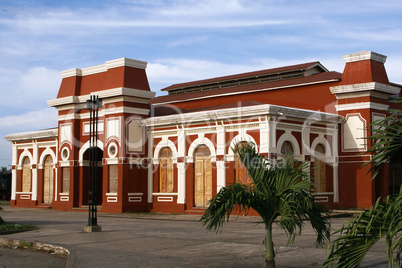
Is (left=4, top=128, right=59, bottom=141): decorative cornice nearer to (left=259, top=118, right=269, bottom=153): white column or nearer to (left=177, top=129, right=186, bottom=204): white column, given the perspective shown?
(left=177, top=129, right=186, bottom=204): white column

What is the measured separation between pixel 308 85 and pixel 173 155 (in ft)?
25.6

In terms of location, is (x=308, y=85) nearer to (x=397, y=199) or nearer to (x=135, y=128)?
(x=135, y=128)

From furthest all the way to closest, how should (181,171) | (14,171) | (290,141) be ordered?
(14,171)
(181,171)
(290,141)

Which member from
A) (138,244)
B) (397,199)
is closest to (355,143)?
(138,244)

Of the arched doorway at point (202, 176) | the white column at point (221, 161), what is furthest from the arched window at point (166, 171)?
the white column at point (221, 161)

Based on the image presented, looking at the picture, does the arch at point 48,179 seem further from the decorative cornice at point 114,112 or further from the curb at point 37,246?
the curb at point 37,246

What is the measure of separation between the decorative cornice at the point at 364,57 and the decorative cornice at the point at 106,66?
33.0 feet

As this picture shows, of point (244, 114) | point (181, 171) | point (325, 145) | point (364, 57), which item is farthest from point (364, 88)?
point (181, 171)

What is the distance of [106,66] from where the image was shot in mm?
26469

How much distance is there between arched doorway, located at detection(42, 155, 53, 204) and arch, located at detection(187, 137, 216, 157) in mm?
10352

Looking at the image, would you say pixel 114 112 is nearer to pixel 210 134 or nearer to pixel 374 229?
pixel 210 134

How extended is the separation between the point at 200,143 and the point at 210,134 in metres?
0.69

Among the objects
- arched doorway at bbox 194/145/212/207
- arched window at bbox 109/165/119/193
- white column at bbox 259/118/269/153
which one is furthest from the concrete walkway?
arched window at bbox 109/165/119/193

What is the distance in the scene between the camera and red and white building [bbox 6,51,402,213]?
2262cm
